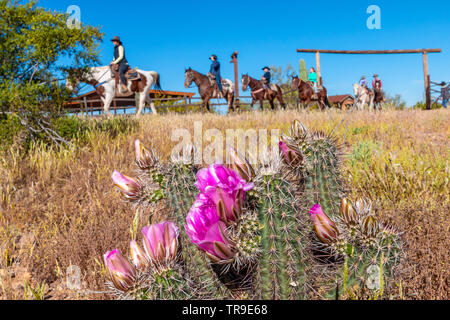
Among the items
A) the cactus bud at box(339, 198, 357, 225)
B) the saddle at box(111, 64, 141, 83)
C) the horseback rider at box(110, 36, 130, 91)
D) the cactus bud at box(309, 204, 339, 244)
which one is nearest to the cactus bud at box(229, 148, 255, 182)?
the cactus bud at box(309, 204, 339, 244)

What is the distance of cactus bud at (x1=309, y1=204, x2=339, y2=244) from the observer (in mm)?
1075

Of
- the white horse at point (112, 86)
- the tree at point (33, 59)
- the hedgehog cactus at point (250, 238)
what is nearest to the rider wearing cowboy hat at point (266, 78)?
the white horse at point (112, 86)

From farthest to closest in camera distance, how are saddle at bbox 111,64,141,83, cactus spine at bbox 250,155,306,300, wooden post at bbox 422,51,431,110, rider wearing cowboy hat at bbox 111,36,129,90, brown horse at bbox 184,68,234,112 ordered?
wooden post at bbox 422,51,431,110 < brown horse at bbox 184,68,234,112 < saddle at bbox 111,64,141,83 < rider wearing cowboy hat at bbox 111,36,129,90 < cactus spine at bbox 250,155,306,300

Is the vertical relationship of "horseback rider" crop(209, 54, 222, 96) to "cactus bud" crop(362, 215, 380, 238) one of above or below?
above

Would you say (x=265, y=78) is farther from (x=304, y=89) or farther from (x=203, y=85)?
(x=203, y=85)

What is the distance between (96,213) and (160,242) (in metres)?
2.26

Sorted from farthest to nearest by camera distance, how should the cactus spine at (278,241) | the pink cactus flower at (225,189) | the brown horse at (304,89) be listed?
the brown horse at (304,89)
the cactus spine at (278,241)
the pink cactus flower at (225,189)

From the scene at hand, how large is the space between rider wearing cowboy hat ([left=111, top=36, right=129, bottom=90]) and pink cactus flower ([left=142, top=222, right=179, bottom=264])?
45.4 ft

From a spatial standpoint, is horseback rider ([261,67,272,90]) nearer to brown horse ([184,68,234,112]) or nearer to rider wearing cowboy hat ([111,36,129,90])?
brown horse ([184,68,234,112])

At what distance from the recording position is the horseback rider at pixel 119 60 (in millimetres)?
13461

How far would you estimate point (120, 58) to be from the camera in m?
13.5

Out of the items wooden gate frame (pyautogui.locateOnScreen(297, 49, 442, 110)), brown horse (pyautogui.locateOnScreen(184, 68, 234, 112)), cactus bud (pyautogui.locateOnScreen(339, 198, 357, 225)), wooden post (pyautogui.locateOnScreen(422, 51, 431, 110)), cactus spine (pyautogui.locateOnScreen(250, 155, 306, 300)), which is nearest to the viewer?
cactus spine (pyautogui.locateOnScreen(250, 155, 306, 300))

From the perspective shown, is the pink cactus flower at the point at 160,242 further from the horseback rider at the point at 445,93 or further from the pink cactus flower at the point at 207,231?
the horseback rider at the point at 445,93
